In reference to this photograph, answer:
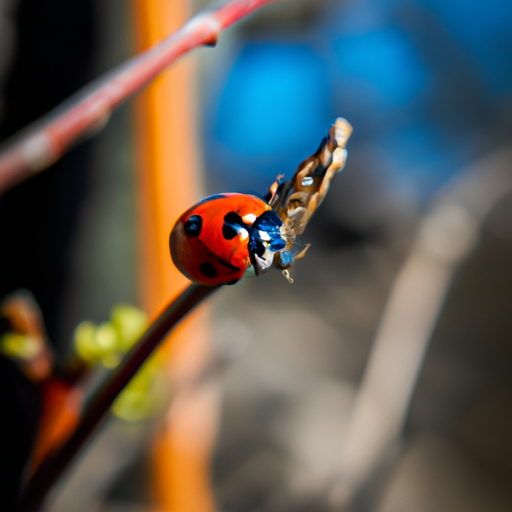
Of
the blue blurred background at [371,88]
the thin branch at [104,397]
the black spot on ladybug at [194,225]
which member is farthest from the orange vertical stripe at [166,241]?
the black spot on ladybug at [194,225]

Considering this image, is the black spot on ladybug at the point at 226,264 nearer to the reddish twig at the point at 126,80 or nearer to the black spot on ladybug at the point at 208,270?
the black spot on ladybug at the point at 208,270

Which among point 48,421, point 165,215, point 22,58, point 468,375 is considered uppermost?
point 22,58

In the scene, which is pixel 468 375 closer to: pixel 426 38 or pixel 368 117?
pixel 368 117

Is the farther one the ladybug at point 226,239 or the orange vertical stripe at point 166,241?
the orange vertical stripe at point 166,241

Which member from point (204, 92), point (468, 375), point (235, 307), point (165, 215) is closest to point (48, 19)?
point (165, 215)

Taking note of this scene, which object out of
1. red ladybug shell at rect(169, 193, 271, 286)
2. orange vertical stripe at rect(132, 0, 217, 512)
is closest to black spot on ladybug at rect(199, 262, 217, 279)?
red ladybug shell at rect(169, 193, 271, 286)

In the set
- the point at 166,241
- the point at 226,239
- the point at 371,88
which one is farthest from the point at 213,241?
the point at 371,88

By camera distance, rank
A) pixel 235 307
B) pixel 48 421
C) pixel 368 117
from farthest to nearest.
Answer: pixel 368 117
pixel 235 307
pixel 48 421

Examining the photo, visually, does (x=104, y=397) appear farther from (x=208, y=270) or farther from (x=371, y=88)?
(x=371, y=88)
